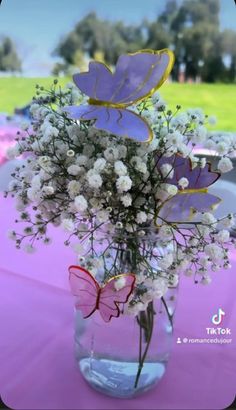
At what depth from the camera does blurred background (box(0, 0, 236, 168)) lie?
6.86ft

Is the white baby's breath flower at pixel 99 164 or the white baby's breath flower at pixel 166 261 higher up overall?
the white baby's breath flower at pixel 99 164

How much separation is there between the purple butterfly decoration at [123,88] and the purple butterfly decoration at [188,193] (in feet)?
0.22

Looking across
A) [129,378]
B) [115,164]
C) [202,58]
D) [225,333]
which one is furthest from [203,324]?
[202,58]

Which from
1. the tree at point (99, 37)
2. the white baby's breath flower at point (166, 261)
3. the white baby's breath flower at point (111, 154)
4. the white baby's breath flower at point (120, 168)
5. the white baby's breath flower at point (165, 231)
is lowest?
the white baby's breath flower at point (166, 261)

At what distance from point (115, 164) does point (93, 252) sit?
17 cm

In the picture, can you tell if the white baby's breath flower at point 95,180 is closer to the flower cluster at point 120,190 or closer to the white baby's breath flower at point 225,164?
the flower cluster at point 120,190

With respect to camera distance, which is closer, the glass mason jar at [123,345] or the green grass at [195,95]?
the glass mason jar at [123,345]

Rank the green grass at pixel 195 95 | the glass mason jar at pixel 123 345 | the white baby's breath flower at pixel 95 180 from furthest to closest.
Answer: the green grass at pixel 195 95 < the glass mason jar at pixel 123 345 < the white baby's breath flower at pixel 95 180

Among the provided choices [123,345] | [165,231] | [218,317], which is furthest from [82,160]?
[218,317]

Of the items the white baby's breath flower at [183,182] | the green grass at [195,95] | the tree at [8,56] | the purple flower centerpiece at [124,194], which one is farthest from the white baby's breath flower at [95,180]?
the tree at [8,56]

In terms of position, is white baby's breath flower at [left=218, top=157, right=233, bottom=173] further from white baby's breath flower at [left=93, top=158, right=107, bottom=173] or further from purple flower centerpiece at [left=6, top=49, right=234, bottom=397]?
white baby's breath flower at [left=93, top=158, right=107, bottom=173]

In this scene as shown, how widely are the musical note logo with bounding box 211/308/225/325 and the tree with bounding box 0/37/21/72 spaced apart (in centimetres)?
169

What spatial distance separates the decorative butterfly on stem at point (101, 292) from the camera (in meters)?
0.56

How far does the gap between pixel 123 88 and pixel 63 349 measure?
465 mm
